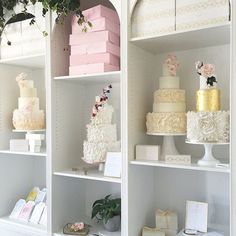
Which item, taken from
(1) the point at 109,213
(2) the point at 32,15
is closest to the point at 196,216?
(1) the point at 109,213

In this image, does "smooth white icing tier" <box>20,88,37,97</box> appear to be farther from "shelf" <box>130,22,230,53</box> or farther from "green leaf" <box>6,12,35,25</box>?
"shelf" <box>130,22,230,53</box>

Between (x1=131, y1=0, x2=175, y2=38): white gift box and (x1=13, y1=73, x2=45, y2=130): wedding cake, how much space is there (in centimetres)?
93

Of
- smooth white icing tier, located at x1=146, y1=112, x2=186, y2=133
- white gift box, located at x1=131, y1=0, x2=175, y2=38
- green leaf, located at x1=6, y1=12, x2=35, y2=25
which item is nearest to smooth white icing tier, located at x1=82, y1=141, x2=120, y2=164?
smooth white icing tier, located at x1=146, y1=112, x2=186, y2=133

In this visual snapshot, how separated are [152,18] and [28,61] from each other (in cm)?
105

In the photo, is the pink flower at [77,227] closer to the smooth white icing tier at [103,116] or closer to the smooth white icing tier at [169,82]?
the smooth white icing tier at [103,116]

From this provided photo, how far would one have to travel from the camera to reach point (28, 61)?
2.29 m

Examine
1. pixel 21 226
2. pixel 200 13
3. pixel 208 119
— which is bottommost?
pixel 21 226

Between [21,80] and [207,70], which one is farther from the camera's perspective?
[21,80]

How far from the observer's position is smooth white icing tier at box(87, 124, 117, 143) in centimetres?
194

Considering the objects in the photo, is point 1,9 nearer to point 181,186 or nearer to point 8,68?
point 8,68

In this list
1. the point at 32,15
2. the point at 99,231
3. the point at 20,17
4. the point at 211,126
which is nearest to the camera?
the point at 211,126

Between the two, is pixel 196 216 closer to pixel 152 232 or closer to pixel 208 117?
pixel 152 232

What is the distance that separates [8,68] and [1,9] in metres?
0.43

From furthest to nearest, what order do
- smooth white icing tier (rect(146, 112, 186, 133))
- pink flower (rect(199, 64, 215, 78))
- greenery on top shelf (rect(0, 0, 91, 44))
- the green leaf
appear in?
the green leaf, greenery on top shelf (rect(0, 0, 91, 44)), smooth white icing tier (rect(146, 112, 186, 133)), pink flower (rect(199, 64, 215, 78))
